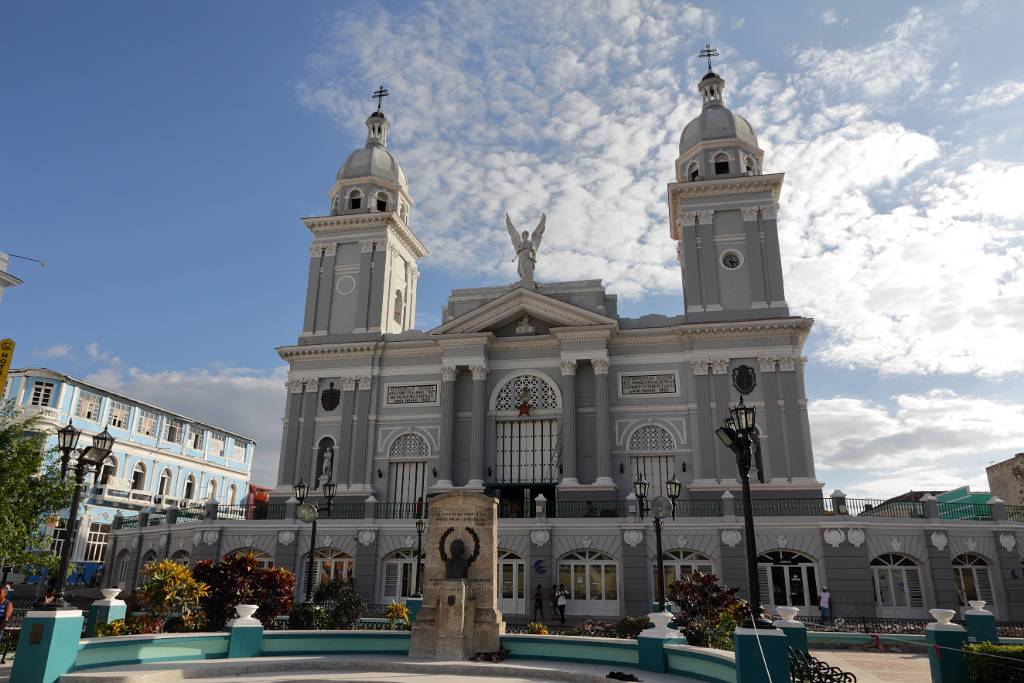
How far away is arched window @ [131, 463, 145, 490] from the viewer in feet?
169

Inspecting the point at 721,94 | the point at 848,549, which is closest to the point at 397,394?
the point at 848,549

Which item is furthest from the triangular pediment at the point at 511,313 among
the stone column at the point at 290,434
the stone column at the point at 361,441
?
the stone column at the point at 290,434

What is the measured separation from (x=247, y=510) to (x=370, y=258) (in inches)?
626

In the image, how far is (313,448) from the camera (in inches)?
1506

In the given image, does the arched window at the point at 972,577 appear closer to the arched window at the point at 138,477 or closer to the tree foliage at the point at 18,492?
the tree foliage at the point at 18,492

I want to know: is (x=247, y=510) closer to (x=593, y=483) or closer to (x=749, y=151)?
(x=593, y=483)

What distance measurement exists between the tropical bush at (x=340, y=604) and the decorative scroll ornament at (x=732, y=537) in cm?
1435

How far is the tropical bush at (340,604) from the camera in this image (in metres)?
20.4

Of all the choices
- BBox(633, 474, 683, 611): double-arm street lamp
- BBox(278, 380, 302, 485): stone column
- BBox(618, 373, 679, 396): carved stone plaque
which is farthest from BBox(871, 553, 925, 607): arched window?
BBox(278, 380, 302, 485): stone column

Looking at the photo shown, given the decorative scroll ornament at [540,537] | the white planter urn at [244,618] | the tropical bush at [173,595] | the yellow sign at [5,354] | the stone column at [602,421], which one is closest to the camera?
the white planter urn at [244,618]

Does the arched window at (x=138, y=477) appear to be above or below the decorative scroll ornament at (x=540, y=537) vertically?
above

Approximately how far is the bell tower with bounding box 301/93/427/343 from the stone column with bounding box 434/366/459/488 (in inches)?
230

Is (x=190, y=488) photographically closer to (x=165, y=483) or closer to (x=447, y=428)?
(x=165, y=483)

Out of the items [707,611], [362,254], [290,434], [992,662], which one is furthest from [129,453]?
[992,662]
